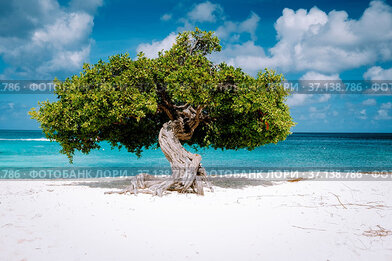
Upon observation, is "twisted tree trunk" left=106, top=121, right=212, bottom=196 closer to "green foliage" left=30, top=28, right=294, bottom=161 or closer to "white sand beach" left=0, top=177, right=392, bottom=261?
"white sand beach" left=0, top=177, right=392, bottom=261

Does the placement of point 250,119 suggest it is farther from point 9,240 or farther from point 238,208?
point 9,240

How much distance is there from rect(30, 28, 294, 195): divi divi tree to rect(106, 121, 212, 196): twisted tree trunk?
0.04m

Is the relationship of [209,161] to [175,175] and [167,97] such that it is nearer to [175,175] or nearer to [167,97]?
[167,97]

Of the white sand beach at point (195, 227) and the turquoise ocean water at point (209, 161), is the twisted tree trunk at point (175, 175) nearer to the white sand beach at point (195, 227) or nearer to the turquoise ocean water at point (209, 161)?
the white sand beach at point (195, 227)

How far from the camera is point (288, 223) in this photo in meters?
7.89

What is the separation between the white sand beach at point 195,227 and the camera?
5.93m

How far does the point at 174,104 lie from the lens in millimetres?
14398

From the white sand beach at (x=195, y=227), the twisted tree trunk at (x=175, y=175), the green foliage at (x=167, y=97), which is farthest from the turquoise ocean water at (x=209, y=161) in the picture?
the white sand beach at (x=195, y=227)

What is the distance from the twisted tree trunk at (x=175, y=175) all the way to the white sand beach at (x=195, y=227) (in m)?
0.69

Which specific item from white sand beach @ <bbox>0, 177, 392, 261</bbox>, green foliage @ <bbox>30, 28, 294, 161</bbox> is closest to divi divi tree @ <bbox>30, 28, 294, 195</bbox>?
green foliage @ <bbox>30, 28, 294, 161</bbox>

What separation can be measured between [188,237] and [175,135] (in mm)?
7194

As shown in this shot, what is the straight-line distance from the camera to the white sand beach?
5934 millimetres

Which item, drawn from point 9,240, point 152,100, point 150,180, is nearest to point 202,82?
point 152,100

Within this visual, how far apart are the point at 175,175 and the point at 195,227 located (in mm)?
5193
